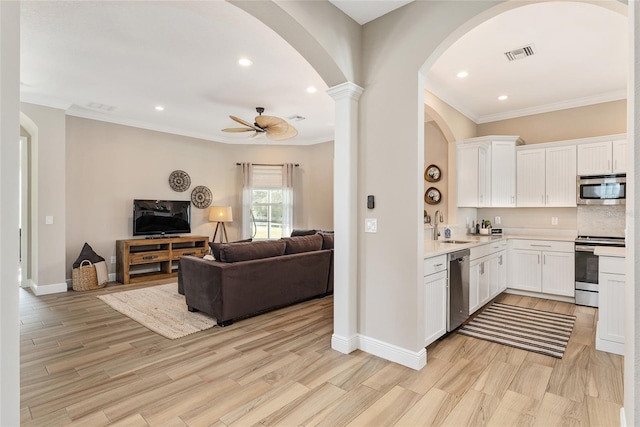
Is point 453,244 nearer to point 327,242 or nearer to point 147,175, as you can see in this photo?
point 327,242

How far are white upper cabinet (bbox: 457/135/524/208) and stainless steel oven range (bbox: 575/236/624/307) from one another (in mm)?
1153

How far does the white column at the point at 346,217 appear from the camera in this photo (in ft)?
9.20

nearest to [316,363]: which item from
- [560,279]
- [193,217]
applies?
[560,279]

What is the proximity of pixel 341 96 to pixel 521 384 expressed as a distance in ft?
8.54

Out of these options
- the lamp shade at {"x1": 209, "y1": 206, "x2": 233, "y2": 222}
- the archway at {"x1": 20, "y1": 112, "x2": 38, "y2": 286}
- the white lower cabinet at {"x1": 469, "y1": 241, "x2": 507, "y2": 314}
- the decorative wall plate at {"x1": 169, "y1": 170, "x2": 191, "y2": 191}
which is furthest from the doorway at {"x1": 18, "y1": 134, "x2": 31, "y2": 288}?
the white lower cabinet at {"x1": 469, "y1": 241, "x2": 507, "y2": 314}

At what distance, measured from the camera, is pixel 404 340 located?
2.59 meters

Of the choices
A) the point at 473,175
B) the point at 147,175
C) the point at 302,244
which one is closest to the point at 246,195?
the point at 147,175

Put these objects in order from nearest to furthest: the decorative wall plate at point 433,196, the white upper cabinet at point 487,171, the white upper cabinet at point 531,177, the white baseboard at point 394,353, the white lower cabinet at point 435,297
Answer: the white baseboard at point 394,353 < the white lower cabinet at point 435,297 < the white upper cabinet at point 531,177 < the white upper cabinet at point 487,171 < the decorative wall plate at point 433,196

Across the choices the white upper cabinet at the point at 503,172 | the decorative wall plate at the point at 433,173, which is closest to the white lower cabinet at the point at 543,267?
the white upper cabinet at the point at 503,172

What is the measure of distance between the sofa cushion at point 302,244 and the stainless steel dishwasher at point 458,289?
76.8 inches

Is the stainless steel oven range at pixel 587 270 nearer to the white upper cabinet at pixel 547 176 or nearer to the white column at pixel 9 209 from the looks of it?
the white upper cabinet at pixel 547 176

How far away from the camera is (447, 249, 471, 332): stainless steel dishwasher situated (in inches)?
122

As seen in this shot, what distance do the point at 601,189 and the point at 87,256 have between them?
7571 millimetres

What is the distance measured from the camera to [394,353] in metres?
2.64
